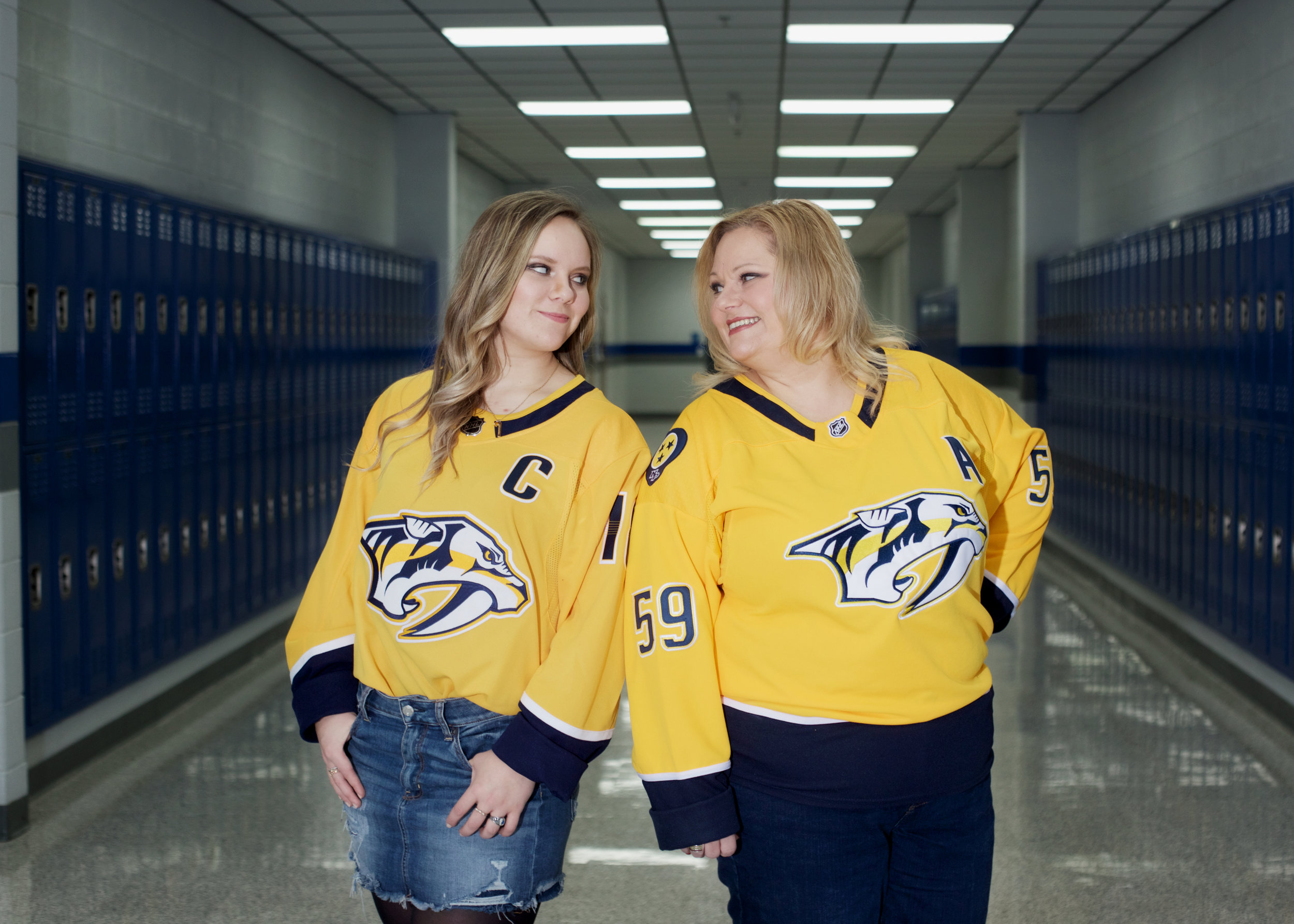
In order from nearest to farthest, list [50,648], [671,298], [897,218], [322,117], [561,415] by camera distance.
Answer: [561,415]
[50,648]
[322,117]
[897,218]
[671,298]

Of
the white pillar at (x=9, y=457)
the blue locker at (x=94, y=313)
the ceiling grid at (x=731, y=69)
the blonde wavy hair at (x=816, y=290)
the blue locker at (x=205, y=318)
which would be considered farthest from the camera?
the ceiling grid at (x=731, y=69)

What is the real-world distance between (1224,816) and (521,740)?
8.48 ft

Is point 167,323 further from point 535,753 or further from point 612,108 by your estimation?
point 612,108

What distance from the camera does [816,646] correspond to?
1.28 metres

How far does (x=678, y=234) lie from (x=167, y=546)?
475 inches

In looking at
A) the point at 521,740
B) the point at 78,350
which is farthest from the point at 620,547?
the point at 78,350

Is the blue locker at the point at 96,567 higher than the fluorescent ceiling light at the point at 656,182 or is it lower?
lower

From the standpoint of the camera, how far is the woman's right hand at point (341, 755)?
1.41 metres

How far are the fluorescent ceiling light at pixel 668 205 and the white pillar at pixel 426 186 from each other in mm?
4428

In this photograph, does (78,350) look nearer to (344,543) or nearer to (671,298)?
(344,543)

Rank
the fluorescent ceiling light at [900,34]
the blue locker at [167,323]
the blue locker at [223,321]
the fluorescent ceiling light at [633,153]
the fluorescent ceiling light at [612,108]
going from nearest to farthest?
1. the blue locker at [167,323]
2. the blue locker at [223,321]
3. the fluorescent ceiling light at [900,34]
4. the fluorescent ceiling light at [612,108]
5. the fluorescent ceiling light at [633,153]

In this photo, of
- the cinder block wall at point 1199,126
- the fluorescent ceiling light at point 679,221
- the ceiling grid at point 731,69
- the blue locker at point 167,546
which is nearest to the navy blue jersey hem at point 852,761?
the blue locker at point 167,546

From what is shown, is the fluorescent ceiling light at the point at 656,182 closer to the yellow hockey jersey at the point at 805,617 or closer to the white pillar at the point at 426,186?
the white pillar at the point at 426,186

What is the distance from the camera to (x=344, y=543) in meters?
1.51
